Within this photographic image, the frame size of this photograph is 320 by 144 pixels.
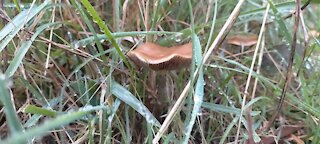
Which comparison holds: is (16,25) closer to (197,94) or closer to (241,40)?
(197,94)

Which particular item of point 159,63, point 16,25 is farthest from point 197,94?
point 16,25

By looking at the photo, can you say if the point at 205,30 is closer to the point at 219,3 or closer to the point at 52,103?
the point at 219,3

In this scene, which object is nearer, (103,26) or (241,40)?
(103,26)

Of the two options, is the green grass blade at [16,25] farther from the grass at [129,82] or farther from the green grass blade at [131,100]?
the green grass blade at [131,100]

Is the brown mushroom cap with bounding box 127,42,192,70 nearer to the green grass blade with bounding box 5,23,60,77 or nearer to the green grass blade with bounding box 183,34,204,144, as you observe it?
the green grass blade with bounding box 183,34,204,144

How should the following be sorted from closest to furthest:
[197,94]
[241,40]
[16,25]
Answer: [197,94], [16,25], [241,40]

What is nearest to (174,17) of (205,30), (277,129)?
(205,30)

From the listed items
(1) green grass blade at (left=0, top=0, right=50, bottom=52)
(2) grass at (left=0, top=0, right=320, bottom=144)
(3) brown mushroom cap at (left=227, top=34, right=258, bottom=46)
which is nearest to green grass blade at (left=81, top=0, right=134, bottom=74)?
(2) grass at (left=0, top=0, right=320, bottom=144)
